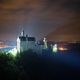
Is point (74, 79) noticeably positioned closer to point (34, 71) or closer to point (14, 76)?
point (34, 71)

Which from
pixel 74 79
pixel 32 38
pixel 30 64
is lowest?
pixel 74 79

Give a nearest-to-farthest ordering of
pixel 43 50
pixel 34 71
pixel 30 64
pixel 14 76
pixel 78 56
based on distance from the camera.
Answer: pixel 14 76 → pixel 34 71 → pixel 30 64 → pixel 43 50 → pixel 78 56

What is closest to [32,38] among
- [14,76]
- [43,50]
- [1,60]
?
[43,50]

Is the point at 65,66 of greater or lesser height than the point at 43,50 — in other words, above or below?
below

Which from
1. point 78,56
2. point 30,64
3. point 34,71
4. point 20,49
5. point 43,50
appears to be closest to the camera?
point 34,71

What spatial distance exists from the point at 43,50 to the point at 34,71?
27.3 m

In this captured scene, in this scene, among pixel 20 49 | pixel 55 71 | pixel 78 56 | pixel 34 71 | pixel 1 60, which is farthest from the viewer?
pixel 78 56

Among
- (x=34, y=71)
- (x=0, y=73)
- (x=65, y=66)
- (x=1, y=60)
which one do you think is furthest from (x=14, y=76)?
(x=65, y=66)

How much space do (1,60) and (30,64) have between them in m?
13.3

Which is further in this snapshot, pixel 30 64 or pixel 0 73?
pixel 30 64

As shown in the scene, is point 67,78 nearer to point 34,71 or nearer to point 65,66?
point 65,66

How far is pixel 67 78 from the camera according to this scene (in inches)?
2462

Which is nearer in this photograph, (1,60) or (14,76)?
(14,76)

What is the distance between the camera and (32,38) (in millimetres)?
75250
